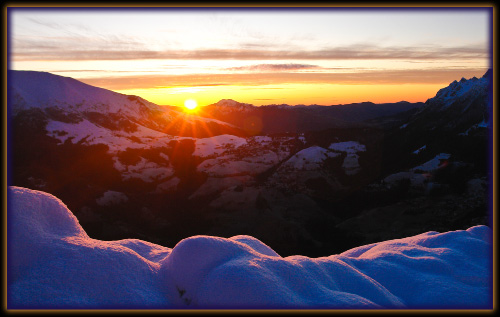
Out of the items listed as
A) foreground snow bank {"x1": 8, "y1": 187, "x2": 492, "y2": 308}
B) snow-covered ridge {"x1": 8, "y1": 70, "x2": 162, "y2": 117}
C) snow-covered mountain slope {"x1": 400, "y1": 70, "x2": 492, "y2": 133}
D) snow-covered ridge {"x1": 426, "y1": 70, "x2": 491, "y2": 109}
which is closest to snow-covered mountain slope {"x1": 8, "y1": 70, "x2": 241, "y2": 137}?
snow-covered ridge {"x1": 8, "y1": 70, "x2": 162, "y2": 117}

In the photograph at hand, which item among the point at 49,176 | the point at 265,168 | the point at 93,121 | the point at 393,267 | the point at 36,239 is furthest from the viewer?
the point at 93,121

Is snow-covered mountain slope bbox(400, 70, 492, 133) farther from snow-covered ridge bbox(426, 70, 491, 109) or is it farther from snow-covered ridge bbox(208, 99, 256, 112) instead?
snow-covered ridge bbox(208, 99, 256, 112)

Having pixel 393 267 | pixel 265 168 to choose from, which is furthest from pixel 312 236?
pixel 393 267

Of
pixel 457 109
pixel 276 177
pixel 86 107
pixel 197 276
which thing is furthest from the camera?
pixel 86 107

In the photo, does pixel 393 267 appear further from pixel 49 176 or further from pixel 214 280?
pixel 49 176

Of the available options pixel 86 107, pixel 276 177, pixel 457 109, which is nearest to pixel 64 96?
pixel 86 107

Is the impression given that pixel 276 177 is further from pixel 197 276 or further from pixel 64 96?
pixel 64 96

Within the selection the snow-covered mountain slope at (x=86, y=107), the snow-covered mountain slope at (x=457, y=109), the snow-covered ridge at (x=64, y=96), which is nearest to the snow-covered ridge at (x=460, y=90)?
the snow-covered mountain slope at (x=457, y=109)

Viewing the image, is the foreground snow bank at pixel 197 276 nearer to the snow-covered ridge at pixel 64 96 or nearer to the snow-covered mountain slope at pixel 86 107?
the snow-covered mountain slope at pixel 86 107
